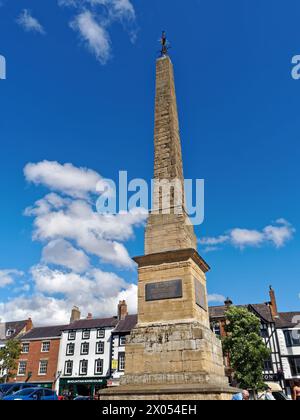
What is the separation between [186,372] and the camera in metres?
8.18

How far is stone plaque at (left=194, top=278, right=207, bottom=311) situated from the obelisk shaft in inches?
46.3

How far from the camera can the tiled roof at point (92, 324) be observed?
38562 mm

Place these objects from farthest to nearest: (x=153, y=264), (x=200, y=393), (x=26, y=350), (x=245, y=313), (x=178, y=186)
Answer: (x=26, y=350)
(x=245, y=313)
(x=178, y=186)
(x=153, y=264)
(x=200, y=393)

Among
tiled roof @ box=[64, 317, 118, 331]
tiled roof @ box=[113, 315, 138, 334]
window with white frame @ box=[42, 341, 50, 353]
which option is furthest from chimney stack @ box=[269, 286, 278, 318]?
window with white frame @ box=[42, 341, 50, 353]

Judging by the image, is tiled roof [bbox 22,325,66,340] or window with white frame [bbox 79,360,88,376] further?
tiled roof [bbox 22,325,66,340]

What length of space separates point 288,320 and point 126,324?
17.7 metres

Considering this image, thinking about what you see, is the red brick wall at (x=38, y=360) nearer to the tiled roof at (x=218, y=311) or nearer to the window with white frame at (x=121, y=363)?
the window with white frame at (x=121, y=363)

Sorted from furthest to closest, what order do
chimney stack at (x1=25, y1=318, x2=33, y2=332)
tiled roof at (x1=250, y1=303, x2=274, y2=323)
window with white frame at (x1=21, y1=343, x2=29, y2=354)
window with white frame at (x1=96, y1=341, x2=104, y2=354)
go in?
chimney stack at (x1=25, y1=318, x2=33, y2=332) < window with white frame at (x1=21, y1=343, x2=29, y2=354) < window with white frame at (x1=96, y1=341, x2=104, y2=354) < tiled roof at (x1=250, y1=303, x2=274, y2=323)

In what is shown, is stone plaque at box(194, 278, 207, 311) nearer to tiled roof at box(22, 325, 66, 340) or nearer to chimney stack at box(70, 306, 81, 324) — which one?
tiled roof at box(22, 325, 66, 340)

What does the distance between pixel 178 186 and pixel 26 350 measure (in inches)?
1486

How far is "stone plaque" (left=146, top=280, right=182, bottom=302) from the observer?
940 centimetres
